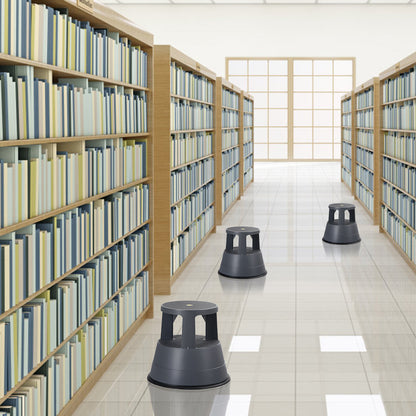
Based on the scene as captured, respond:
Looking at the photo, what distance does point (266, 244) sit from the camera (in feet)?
29.4

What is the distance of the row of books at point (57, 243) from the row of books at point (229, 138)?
6.11m

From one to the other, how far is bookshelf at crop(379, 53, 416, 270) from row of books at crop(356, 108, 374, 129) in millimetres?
1142

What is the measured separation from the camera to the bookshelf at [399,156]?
288 inches

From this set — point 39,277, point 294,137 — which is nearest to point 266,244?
point 39,277

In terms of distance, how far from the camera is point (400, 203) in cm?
805

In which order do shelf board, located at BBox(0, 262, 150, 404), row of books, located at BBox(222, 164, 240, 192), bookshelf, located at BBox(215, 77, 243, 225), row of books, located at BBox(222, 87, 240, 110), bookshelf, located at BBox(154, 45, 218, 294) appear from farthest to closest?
1. row of books, located at BBox(222, 164, 240, 192)
2. row of books, located at BBox(222, 87, 240, 110)
3. bookshelf, located at BBox(215, 77, 243, 225)
4. bookshelf, located at BBox(154, 45, 218, 294)
5. shelf board, located at BBox(0, 262, 150, 404)

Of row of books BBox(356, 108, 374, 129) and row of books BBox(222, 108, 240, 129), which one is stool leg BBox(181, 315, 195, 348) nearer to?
row of books BBox(222, 108, 240, 129)

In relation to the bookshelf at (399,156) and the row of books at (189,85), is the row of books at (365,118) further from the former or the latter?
the row of books at (189,85)

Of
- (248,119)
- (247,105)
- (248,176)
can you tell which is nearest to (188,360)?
(247,105)

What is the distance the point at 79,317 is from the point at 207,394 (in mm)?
747

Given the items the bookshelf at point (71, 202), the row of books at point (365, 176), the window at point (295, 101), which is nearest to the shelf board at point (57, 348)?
the bookshelf at point (71, 202)

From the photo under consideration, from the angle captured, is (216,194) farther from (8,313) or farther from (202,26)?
(202,26)

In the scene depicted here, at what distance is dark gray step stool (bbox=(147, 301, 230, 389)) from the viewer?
4.02 meters

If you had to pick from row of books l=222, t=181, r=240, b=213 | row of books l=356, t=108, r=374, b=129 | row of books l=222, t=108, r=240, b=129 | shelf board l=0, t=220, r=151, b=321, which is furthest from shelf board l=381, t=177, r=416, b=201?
shelf board l=0, t=220, r=151, b=321
